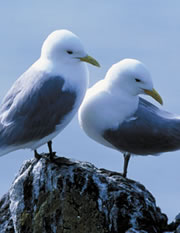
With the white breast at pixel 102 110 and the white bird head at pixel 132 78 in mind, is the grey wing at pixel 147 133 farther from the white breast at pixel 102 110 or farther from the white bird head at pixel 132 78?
the white bird head at pixel 132 78

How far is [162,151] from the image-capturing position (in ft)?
33.3

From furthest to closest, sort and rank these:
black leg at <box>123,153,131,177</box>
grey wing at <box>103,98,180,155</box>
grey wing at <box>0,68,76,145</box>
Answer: black leg at <box>123,153,131,177</box>, grey wing at <box>103,98,180,155</box>, grey wing at <box>0,68,76,145</box>

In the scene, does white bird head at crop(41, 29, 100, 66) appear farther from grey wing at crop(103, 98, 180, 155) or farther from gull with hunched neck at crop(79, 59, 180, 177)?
grey wing at crop(103, 98, 180, 155)

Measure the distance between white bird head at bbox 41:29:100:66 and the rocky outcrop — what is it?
155 centimetres

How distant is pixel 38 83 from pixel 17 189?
1.77 metres

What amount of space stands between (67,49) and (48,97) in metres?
0.74

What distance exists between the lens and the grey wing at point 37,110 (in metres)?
8.94

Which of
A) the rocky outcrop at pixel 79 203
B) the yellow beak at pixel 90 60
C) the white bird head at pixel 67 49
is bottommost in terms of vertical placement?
the rocky outcrop at pixel 79 203

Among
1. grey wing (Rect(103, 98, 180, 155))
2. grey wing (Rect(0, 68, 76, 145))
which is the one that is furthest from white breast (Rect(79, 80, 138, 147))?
grey wing (Rect(0, 68, 76, 145))

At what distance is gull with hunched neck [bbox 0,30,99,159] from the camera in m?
8.95

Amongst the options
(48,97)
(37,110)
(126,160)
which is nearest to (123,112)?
(126,160)

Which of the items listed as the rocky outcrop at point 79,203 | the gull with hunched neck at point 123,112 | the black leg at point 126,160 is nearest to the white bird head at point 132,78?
the gull with hunched neck at point 123,112

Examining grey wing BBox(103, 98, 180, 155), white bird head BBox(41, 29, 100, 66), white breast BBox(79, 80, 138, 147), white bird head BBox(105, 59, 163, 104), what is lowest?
grey wing BBox(103, 98, 180, 155)

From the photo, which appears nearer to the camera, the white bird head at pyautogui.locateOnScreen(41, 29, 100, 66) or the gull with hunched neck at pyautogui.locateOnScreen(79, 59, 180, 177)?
the white bird head at pyautogui.locateOnScreen(41, 29, 100, 66)
